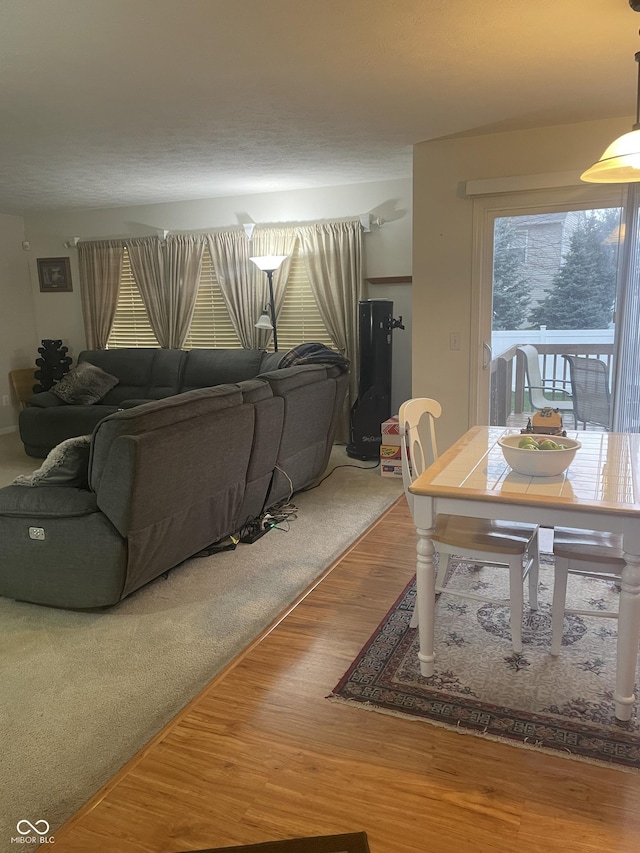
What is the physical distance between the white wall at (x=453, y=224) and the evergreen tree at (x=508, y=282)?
0.59 feet

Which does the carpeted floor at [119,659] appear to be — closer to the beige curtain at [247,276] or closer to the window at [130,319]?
the beige curtain at [247,276]

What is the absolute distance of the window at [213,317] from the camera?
6145 millimetres

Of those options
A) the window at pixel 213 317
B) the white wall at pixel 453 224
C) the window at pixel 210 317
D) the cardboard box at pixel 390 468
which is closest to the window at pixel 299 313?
the window at pixel 213 317

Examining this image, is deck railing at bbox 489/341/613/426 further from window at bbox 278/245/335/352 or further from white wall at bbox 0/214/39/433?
white wall at bbox 0/214/39/433

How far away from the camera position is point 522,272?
414cm

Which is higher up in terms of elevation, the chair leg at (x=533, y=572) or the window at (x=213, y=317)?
the window at (x=213, y=317)

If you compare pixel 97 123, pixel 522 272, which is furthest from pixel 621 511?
pixel 97 123

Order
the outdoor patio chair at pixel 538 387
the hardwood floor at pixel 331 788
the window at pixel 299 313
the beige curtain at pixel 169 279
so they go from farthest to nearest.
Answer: the beige curtain at pixel 169 279 < the window at pixel 299 313 < the outdoor patio chair at pixel 538 387 < the hardwood floor at pixel 331 788

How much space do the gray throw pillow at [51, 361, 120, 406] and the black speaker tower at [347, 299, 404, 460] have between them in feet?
8.51

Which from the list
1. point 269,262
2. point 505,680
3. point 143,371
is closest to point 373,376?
point 269,262

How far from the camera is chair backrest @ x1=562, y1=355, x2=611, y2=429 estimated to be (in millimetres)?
4043

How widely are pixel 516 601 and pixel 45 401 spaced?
5075mm

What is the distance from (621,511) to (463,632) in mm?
1014

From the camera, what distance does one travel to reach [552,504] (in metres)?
1.98
